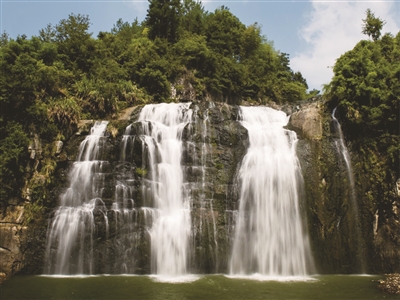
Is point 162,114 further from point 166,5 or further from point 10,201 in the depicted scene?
point 166,5

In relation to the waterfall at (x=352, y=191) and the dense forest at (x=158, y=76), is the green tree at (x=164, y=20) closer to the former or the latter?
the dense forest at (x=158, y=76)

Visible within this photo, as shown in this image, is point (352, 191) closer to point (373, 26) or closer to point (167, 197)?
point (167, 197)

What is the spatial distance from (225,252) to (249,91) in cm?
1759

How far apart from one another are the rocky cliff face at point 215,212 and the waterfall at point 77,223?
224mm

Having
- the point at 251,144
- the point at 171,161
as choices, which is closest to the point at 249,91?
the point at 251,144

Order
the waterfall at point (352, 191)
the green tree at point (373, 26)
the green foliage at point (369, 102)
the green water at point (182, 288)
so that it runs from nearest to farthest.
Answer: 1. the green water at point (182, 288)
2. the waterfall at point (352, 191)
3. the green foliage at point (369, 102)
4. the green tree at point (373, 26)

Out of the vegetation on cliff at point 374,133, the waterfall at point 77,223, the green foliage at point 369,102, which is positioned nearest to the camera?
the waterfall at point 77,223

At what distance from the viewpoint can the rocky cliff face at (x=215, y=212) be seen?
35.7ft

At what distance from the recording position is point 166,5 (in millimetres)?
29109

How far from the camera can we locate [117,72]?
20547 millimetres

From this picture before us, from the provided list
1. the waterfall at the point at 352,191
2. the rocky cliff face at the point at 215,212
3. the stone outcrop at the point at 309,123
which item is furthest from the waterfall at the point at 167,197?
the waterfall at the point at 352,191

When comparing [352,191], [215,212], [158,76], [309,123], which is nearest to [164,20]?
[158,76]

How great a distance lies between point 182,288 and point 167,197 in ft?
13.0

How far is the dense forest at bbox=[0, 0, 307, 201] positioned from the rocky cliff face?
132 cm
